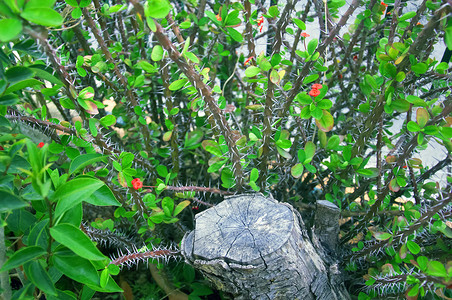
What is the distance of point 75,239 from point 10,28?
0.36 m

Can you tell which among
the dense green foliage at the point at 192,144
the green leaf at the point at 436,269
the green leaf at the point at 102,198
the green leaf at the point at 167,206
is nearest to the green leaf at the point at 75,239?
the dense green foliage at the point at 192,144

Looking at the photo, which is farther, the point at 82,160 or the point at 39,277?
the point at 82,160

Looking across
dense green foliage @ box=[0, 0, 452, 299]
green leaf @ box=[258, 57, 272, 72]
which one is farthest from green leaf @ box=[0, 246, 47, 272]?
green leaf @ box=[258, 57, 272, 72]

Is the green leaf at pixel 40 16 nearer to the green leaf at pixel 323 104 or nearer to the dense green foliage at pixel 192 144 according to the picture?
the dense green foliage at pixel 192 144

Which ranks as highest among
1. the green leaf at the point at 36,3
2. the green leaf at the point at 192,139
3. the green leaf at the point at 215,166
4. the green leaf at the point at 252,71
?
the green leaf at the point at 36,3

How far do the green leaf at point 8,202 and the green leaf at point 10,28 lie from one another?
255mm

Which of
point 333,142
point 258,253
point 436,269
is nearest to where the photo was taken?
point 436,269

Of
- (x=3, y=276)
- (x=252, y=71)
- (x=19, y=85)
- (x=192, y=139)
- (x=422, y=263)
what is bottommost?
(x=422, y=263)

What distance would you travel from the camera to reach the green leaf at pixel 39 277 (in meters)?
0.62

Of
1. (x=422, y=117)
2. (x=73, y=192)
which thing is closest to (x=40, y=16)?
(x=73, y=192)

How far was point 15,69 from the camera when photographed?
67 centimetres

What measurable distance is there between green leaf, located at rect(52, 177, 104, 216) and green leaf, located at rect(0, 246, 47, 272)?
7 cm

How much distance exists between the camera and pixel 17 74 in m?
0.66

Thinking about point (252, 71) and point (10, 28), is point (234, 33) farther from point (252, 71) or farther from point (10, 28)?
point (10, 28)
